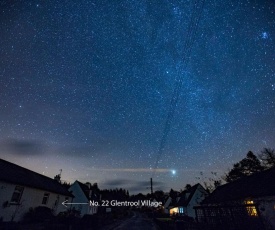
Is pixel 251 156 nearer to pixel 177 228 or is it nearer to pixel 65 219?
pixel 177 228

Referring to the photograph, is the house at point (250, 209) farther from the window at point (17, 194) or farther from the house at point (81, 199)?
the house at point (81, 199)

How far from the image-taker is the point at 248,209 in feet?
37.0

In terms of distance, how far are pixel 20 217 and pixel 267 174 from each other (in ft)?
91.1

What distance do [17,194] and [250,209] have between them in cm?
1950

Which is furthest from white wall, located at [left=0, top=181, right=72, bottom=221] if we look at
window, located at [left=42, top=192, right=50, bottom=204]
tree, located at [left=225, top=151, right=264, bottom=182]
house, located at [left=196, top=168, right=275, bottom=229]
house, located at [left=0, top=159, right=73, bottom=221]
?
tree, located at [left=225, top=151, right=264, bottom=182]

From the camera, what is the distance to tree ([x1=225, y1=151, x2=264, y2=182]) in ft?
164

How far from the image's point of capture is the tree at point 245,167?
50125mm

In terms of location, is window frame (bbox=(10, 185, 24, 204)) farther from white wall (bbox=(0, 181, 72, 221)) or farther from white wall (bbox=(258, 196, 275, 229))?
white wall (bbox=(258, 196, 275, 229))

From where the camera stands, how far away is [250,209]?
11211 mm

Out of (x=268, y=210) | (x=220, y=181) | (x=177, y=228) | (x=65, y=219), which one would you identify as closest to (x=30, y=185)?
(x=65, y=219)

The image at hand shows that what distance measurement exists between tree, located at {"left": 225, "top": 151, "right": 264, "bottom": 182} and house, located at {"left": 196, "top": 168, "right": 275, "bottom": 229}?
31.8 m

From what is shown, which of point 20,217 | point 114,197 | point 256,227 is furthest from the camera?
point 114,197

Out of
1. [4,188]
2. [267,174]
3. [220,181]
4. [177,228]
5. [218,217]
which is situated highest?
[220,181]

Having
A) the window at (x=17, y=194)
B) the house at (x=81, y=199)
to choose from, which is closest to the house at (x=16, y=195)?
the window at (x=17, y=194)
